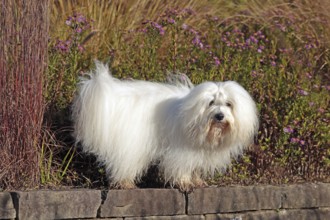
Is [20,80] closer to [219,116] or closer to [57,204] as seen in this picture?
[57,204]

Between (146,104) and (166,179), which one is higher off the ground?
(146,104)

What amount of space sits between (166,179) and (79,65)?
5.79 ft

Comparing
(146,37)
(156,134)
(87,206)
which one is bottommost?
(87,206)

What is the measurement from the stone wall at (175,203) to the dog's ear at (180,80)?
94 cm

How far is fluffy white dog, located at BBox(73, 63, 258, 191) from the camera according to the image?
733 cm

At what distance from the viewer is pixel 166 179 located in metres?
7.61

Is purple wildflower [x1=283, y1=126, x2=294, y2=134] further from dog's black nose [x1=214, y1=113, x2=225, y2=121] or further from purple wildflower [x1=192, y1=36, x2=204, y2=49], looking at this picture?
dog's black nose [x1=214, y1=113, x2=225, y2=121]

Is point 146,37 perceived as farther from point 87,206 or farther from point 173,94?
point 87,206

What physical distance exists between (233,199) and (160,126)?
0.93 m

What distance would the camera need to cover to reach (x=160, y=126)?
7.55 meters

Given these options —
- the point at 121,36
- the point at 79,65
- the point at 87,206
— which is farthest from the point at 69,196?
the point at 121,36

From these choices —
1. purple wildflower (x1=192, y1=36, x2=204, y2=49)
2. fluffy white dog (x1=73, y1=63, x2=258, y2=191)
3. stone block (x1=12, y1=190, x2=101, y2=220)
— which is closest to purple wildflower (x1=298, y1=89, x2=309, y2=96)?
purple wildflower (x1=192, y1=36, x2=204, y2=49)

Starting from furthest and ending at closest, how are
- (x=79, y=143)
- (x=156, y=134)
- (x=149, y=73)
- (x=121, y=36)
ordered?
(x=121, y=36), (x=149, y=73), (x=79, y=143), (x=156, y=134)

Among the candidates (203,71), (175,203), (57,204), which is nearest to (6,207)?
(57,204)
